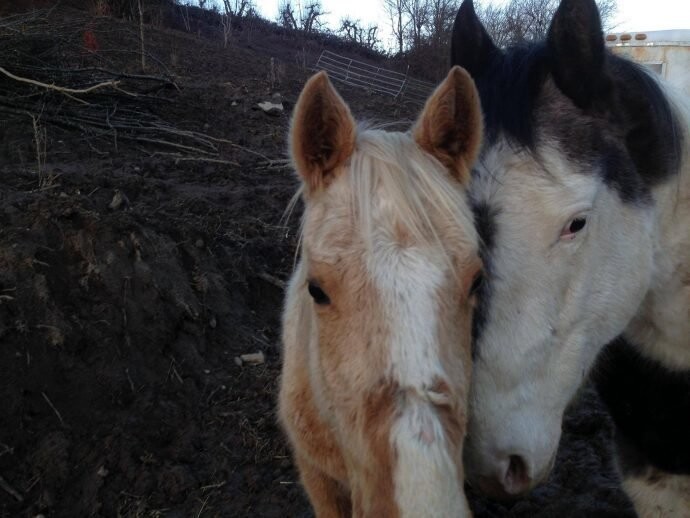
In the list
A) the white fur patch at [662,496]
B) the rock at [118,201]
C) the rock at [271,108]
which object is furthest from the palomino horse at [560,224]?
the rock at [271,108]

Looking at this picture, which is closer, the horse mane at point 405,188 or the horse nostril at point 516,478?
the horse mane at point 405,188

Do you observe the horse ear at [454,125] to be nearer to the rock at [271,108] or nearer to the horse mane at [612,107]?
the horse mane at [612,107]

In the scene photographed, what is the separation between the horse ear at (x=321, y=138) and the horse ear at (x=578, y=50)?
932 mm

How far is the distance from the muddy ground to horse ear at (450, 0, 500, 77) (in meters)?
2.65

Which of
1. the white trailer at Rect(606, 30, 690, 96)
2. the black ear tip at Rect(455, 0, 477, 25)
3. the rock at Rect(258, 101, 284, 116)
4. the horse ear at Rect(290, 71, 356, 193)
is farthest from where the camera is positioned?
the rock at Rect(258, 101, 284, 116)

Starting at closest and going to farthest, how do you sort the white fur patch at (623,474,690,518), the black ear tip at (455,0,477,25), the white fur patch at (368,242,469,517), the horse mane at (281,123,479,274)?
the white fur patch at (368,242,469,517)
the horse mane at (281,123,479,274)
the black ear tip at (455,0,477,25)
the white fur patch at (623,474,690,518)

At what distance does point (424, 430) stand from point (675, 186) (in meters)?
1.75

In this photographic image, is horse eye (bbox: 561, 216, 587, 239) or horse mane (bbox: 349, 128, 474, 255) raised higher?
horse mane (bbox: 349, 128, 474, 255)

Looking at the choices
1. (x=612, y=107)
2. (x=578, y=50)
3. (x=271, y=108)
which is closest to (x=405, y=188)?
(x=578, y=50)

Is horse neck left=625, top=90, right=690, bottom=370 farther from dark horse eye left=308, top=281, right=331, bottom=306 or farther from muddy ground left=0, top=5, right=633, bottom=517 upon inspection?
dark horse eye left=308, top=281, right=331, bottom=306

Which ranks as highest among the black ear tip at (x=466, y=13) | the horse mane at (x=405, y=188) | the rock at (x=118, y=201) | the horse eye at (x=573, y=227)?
the black ear tip at (x=466, y=13)

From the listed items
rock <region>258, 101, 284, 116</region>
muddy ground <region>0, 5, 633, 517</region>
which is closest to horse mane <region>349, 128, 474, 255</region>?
muddy ground <region>0, 5, 633, 517</region>

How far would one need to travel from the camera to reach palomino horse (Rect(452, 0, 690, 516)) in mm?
2074

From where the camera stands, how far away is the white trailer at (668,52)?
22.9ft
